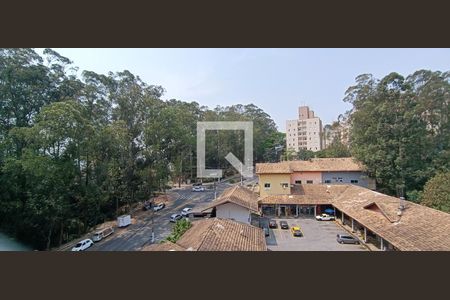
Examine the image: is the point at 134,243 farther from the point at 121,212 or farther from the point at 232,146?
the point at 232,146

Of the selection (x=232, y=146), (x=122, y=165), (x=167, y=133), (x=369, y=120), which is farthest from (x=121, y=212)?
(x=369, y=120)

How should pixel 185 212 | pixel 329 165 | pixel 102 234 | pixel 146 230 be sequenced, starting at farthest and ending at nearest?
pixel 329 165 < pixel 185 212 < pixel 146 230 < pixel 102 234

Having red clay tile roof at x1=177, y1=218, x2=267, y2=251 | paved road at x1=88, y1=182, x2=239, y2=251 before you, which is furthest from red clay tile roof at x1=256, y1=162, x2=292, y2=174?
red clay tile roof at x1=177, y1=218, x2=267, y2=251

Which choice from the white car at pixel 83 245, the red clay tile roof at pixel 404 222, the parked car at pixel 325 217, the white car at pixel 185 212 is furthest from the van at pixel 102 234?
the red clay tile roof at pixel 404 222

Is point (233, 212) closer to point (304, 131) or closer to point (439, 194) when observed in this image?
point (439, 194)

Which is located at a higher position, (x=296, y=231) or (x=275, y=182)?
(x=275, y=182)

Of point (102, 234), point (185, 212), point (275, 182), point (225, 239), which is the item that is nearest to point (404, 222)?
point (225, 239)

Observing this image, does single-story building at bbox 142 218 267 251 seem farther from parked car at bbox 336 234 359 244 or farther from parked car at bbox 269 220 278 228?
parked car at bbox 269 220 278 228

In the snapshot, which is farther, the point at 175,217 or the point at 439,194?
the point at 175,217
